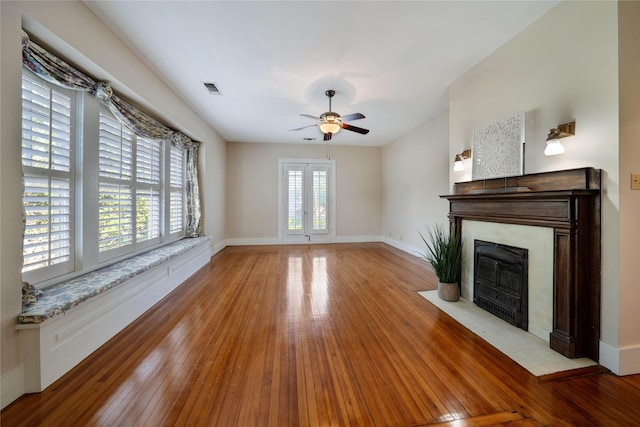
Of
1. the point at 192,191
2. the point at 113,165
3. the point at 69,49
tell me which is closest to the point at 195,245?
the point at 192,191

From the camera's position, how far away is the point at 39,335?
4.88 feet

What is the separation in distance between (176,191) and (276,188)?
2.86 m

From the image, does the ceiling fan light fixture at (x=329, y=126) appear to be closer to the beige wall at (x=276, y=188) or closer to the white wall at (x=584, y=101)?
the white wall at (x=584, y=101)

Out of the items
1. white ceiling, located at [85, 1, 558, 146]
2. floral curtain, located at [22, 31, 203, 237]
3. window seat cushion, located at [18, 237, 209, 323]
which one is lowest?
window seat cushion, located at [18, 237, 209, 323]

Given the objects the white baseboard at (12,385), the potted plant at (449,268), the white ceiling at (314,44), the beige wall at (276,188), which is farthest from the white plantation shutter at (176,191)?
the potted plant at (449,268)

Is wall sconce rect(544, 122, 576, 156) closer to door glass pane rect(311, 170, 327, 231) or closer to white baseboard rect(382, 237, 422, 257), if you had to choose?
white baseboard rect(382, 237, 422, 257)

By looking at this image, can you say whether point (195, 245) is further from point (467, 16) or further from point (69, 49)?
point (467, 16)

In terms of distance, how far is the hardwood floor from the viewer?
1329mm

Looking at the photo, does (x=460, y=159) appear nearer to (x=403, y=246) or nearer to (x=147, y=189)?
(x=403, y=246)

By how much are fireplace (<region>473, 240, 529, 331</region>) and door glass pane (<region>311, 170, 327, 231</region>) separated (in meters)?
4.46

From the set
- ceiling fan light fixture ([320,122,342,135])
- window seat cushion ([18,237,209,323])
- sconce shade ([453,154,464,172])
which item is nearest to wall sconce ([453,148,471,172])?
sconce shade ([453,154,464,172])

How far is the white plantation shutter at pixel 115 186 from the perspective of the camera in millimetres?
2438

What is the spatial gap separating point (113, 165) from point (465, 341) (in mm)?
3931

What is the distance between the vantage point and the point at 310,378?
5.29 feet
